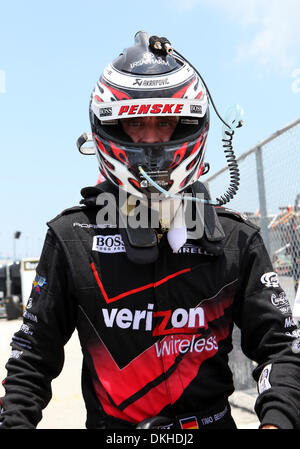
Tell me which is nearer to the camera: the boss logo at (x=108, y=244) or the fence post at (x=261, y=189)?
the boss logo at (x=108, y=244)

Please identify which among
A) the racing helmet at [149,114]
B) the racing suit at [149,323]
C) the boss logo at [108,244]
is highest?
the racing helmet at [149,114]

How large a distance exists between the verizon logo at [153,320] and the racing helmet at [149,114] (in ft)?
1.47

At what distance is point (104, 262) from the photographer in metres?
1.84

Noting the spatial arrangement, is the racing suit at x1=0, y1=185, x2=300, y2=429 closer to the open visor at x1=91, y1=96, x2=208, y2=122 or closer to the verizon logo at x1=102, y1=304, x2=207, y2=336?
the verizon logo at x1=102, y1=304, x2=207, y2=336

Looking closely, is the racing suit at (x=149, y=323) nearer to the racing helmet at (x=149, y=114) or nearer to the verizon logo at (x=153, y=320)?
the verizon logo at (x=153, y=320)

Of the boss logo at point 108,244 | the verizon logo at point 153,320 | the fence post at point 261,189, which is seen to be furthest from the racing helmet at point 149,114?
the fence post at point 261,189

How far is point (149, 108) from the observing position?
1.83m

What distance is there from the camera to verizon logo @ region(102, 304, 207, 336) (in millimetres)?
1768

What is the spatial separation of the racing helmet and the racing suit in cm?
23

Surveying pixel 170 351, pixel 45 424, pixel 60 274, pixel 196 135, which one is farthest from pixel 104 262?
pixel 45 424

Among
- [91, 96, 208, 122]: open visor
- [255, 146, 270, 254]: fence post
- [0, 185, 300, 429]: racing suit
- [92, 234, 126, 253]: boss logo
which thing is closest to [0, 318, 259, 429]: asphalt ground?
[255, 146, 270, 254]: fence post

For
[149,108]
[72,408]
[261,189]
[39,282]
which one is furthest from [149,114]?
[72,408]

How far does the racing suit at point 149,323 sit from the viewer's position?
5.67ft
